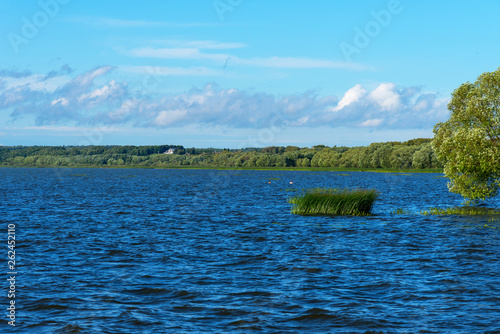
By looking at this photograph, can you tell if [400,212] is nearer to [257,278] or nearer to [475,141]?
[475,141]

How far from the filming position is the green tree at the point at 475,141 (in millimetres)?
49844

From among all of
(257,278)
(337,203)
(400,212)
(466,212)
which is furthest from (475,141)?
(257,278)

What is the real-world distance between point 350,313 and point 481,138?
3680 centimetres

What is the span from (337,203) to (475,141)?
1448 cm

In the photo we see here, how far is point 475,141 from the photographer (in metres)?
49.8

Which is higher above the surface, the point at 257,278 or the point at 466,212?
the point at 466,212

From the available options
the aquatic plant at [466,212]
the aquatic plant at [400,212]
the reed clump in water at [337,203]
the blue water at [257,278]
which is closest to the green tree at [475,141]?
the aquatic plant at [466,212]

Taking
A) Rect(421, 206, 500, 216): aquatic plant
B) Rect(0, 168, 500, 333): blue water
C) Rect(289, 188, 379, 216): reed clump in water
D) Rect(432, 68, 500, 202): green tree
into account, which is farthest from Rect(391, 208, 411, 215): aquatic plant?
Rect(0, 168, 500, 333): blue water

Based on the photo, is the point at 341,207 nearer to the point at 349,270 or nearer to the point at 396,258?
the point at 396,258

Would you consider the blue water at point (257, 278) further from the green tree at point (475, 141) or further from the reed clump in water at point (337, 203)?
the green tree at point (475, 141)

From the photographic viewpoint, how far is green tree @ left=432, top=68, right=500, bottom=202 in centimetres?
4984

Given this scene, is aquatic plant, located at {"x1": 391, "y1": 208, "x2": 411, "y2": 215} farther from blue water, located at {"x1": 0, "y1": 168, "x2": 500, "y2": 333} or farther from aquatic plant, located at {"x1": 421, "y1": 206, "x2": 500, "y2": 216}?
blue water, located at {"x1": 0, "y1": 168, "x2": 500, "y2": 333}

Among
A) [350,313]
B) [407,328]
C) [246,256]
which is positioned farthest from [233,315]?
[246,256]

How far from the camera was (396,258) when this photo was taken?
29609 millimetres
